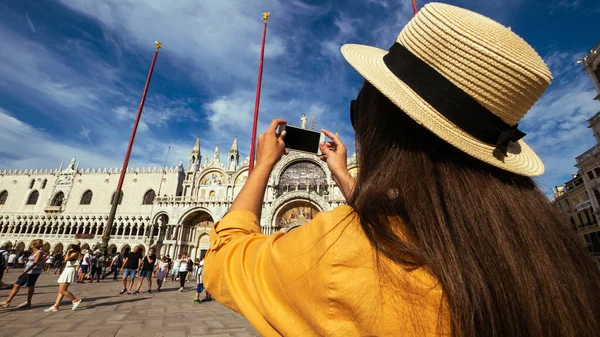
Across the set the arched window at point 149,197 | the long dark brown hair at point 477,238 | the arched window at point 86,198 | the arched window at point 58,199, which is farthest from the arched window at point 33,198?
the long dark brown hair at point 477,238

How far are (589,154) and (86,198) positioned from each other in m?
42.8

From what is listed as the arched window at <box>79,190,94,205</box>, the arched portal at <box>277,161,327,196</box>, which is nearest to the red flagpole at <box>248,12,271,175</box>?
the arched portal at <box>277,161,327,196</box>

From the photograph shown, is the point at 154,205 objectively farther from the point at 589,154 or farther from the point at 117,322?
the point at 589,154

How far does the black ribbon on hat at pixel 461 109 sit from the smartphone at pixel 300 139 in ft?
2.40

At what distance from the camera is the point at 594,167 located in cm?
1773

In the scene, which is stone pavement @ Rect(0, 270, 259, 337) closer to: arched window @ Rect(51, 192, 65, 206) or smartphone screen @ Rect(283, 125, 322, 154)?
smartphone screen @ Rect(283, 125, 322, 154)

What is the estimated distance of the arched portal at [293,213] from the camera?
71.6 ft

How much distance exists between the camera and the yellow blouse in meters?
0.63

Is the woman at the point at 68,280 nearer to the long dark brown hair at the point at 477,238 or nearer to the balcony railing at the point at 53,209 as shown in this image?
the long dark brown hair at the point at 477,238

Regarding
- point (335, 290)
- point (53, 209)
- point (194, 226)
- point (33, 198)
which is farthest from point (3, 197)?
point (335, 290)

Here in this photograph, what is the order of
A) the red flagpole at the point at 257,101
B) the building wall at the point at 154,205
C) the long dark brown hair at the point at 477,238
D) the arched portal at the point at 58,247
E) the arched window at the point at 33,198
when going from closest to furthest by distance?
the long dark brown hair at the point at 477,238 < the red flagpole at the point at 257,101 < the building wall at the point at 154,205 < the arched portal at the point at 58,247 < the arched window at the point at 33,198

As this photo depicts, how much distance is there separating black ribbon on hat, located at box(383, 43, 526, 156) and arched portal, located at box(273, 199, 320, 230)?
2096 centimetres

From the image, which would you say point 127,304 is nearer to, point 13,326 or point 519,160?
point 13,326

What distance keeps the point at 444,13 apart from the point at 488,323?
0.86 metres
